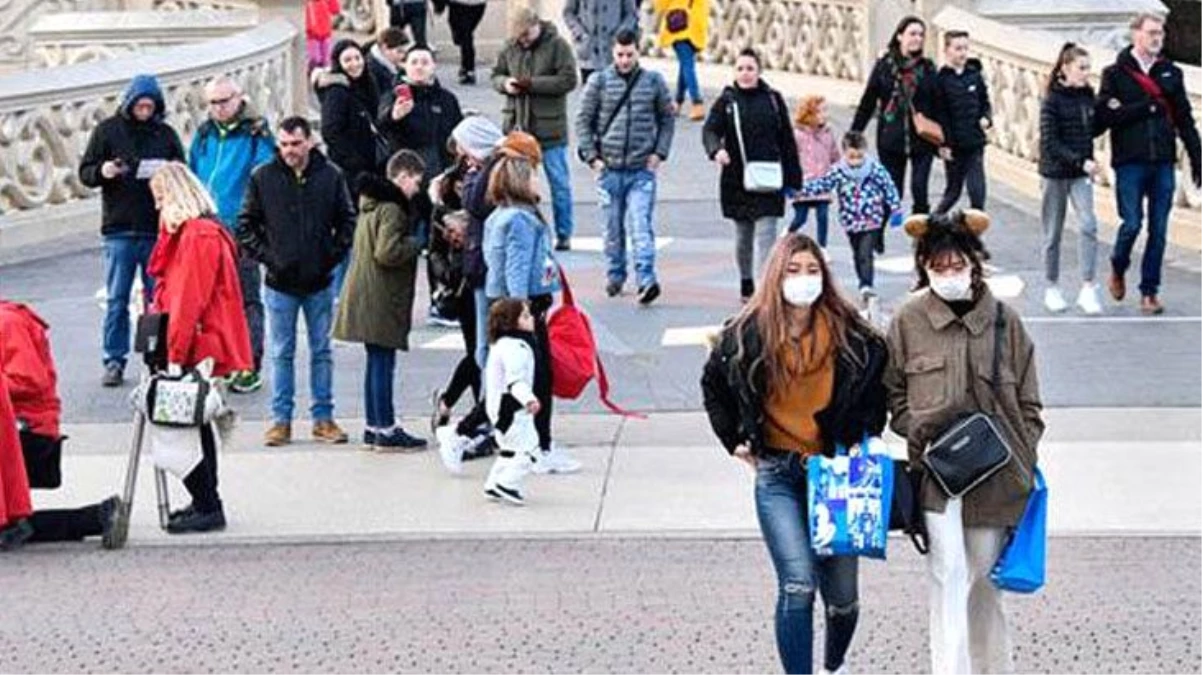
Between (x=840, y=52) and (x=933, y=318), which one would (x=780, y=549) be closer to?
(x=933, y=318)

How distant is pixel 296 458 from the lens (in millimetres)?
13727

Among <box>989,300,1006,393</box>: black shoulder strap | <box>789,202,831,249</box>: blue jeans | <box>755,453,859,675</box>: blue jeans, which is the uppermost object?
<box>989,300,1006,393</box>: black shoulder strap

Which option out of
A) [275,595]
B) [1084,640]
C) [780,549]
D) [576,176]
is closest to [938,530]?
[780,549]

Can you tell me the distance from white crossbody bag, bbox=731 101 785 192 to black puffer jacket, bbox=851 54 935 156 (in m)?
2.18

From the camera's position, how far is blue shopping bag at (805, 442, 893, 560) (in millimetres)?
8852

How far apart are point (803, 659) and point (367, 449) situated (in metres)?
5.15

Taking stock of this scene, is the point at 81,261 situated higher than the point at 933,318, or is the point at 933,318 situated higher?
the point at 933,318

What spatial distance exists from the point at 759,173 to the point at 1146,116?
2.25 m

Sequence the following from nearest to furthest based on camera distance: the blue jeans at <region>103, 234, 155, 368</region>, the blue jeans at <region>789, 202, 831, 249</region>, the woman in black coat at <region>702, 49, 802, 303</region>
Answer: the blue jeans at <region>103, 234, 155, 368</region> < the woman in black coat at <region>702, 49, 802, 303</region> < the blue jeans at <region>789, 202, 831, 249</region>

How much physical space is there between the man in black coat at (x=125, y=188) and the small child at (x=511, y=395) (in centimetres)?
349

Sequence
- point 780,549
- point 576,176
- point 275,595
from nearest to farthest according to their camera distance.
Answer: point 780,549 < point 275,595 < point 576,176

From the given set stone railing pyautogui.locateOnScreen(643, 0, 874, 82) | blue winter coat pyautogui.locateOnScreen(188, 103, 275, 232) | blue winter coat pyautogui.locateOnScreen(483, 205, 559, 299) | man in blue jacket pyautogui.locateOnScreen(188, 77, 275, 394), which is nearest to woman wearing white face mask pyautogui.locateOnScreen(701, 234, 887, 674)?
blue winter coat pyautogui.locateOnScreen(483, 205, 559, 299)

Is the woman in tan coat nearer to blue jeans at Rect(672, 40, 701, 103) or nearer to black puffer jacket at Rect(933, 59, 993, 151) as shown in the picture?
black puffer jacket at Rect(933, 59, 993, 151)

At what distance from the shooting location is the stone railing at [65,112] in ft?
67.9
